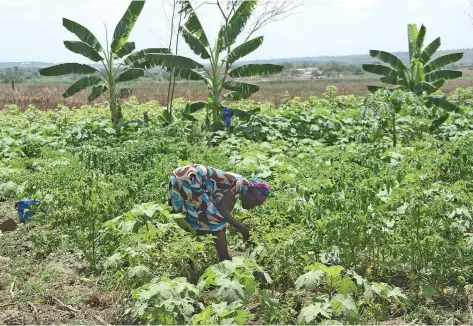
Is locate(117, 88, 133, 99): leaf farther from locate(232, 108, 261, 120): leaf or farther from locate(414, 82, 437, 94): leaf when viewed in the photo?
locate(414, 82, 437, 94): leaf

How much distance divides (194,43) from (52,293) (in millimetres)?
9060

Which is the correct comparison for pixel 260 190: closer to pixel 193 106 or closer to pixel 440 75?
pixel 193 106

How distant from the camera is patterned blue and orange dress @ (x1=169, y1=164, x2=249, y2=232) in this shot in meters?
5.51

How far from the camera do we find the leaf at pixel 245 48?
43.9 ft

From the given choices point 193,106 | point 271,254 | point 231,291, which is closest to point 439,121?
point 193,106

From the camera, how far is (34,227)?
7383 millimetres

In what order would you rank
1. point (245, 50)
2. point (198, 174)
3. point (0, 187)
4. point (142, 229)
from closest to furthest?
point (142, 229)
point (198, 174)
point (0, 187)
point (245, 50)

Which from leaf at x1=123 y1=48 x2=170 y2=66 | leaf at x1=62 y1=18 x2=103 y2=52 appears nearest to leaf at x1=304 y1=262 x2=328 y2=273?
leaf at x1=123 y1=48 x2=170 y2=66

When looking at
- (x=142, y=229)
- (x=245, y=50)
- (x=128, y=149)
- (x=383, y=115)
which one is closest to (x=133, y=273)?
(x=142, y=229)

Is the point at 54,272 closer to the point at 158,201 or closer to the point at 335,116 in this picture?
the point at 158,201

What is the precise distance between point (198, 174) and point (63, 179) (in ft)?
6.46

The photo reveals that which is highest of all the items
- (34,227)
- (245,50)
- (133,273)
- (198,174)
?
(245,50)

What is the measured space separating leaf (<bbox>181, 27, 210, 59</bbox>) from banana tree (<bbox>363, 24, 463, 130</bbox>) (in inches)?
171

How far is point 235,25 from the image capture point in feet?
44.5
